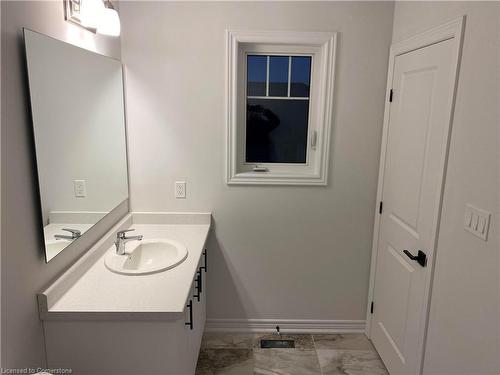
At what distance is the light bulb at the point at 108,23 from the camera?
1739 mm

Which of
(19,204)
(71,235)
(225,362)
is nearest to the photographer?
(19,204)

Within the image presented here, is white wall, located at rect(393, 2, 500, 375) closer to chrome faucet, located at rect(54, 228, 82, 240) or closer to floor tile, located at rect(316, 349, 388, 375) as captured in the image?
floor tile, located at rect(316, 349, 388, 375)

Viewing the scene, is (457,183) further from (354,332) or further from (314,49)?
(354,332)

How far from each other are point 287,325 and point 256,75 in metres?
1.83

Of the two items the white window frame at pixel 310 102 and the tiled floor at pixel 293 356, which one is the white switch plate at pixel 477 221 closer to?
the white window frame at pixel 310 102

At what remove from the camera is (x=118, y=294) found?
61.5 inches

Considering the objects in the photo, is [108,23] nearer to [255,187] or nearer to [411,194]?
[255,187]

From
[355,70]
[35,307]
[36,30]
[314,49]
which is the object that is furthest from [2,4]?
[355,70]

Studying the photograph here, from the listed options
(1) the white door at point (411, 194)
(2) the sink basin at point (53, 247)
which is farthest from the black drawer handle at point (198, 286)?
(1) the white door at point (411, 194)

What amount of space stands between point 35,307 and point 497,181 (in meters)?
1.83

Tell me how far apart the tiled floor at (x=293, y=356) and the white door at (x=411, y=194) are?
152mm

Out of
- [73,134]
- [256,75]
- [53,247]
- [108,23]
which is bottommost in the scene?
[53,247]

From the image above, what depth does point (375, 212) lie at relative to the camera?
247 centimetres

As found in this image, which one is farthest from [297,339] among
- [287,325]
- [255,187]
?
[255,187]
